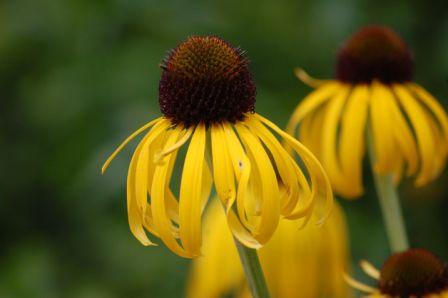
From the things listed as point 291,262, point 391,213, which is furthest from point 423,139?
point 291,262

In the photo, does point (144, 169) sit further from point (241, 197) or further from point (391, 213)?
point (391, 213)

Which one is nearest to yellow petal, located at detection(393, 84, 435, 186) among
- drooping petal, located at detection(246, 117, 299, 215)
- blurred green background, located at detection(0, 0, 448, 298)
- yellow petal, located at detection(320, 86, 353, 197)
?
yellow petal, located at detection(320, 86, 353, 197)

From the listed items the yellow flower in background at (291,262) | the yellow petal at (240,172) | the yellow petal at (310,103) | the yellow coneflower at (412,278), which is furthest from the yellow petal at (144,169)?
the yellow flower in background at (291,262)

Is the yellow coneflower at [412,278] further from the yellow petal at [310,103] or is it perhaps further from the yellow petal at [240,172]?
the yellow petal at [310,103]

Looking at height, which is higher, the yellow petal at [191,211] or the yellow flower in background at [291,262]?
the yellow petal at [191,211]

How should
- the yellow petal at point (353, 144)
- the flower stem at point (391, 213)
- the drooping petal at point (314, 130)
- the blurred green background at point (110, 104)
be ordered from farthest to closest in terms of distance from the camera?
the blurred green background at point (110, 104) < the drooping petal at point (314, 130) < the yellow petal at point (353, 144) < the flower stem at point (391, 213)

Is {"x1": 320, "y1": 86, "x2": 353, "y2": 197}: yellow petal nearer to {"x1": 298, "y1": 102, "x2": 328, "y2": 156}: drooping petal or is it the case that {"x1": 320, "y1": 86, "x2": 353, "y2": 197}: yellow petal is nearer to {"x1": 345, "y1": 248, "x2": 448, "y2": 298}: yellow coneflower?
{"x1": 298, "y1": 102, "x2": 328, "y2": 156}: drooping petal

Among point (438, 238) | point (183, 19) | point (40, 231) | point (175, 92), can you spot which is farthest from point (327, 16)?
point (175, 92)
